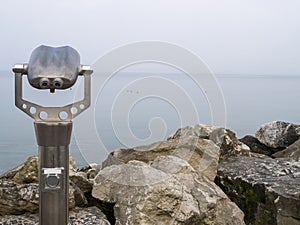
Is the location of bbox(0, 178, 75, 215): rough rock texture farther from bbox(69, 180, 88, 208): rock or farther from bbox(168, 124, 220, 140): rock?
bbox(168, 124, 220, 140): rock

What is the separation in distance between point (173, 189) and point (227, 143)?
4.61 ft

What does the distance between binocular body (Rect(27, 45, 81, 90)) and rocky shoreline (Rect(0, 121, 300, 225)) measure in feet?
3.14

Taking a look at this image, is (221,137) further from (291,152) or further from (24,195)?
(24,195)

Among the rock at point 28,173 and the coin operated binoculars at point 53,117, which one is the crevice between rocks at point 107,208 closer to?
the rock at point 28,173

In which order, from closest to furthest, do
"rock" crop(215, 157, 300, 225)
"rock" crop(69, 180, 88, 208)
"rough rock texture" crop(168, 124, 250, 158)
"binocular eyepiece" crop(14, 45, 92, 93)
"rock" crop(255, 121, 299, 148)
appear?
"binocular eyepiece" crop(14, 45, 92, 93), "rock" crop(69, 180, 88, 208), "rock" crop(215, 157, 300, 225), "rough rock texture" crop(168, 124, 250, 158), "rock" crop(255, 121, 299, 148)

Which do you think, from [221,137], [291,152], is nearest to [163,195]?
[221,137]

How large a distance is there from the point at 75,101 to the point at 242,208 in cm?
182

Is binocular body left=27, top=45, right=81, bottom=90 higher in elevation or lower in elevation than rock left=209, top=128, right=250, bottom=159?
higher

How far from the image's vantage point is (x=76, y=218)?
2646mm

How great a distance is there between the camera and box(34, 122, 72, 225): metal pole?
1.95 m

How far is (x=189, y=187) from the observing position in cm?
291

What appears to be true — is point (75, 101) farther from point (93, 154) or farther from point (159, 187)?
point (159, 187)

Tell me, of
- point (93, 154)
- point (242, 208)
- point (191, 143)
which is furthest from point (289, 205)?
point (93, 154)

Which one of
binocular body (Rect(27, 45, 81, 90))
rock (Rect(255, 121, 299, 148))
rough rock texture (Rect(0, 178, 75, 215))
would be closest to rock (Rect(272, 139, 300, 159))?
rock (Rect(255, 121, 299, 148))
